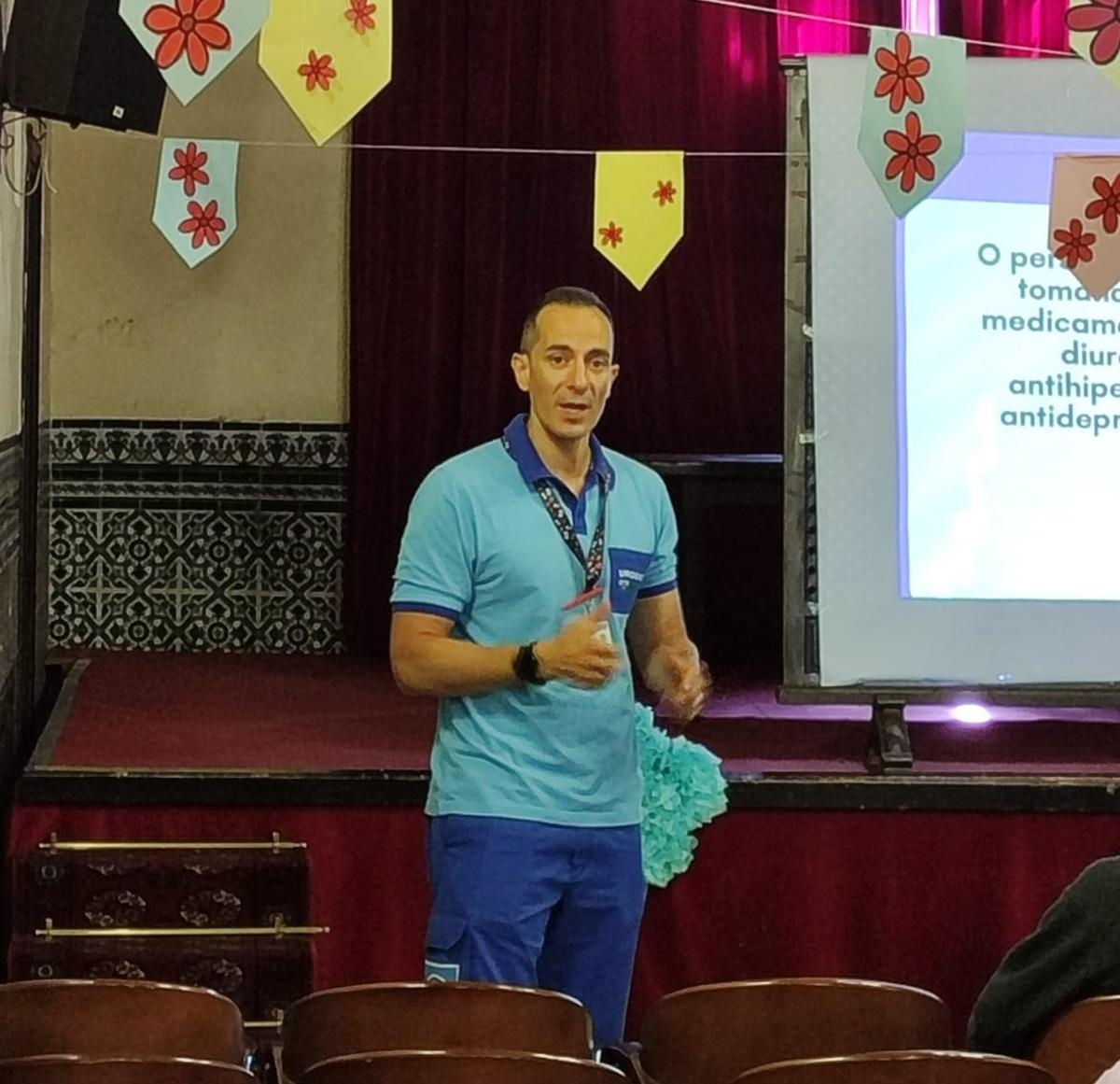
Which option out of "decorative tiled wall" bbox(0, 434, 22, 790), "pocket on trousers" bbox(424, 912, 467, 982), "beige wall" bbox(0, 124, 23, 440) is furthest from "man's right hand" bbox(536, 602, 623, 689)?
"beige wall" bbox(0, 124, 23, 440)

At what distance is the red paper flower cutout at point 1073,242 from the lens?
11.3ft

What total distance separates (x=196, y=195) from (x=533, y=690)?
199 cm

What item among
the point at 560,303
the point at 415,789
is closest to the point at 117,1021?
the point at 560,303

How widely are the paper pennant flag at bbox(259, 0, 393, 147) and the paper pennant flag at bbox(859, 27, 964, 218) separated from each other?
84cm

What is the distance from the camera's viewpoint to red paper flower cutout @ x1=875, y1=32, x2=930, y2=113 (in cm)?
331

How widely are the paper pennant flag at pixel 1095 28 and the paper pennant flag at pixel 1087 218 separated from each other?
0.44 m

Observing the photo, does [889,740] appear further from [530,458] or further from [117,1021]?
[117,1021]

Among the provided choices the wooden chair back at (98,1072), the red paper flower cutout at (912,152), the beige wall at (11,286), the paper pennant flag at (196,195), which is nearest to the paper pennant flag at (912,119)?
the red paper flower cutout at (912,152)

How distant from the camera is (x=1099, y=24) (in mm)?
2918

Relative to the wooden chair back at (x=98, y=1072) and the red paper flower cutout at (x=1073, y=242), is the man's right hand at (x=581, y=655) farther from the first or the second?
the red paper flower cutout at (x=1073, y=242)

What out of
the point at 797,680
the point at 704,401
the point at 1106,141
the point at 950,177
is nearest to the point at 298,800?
the point at 797,680

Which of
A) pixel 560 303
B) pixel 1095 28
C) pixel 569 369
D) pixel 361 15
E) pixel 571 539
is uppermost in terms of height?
pixel 361 15

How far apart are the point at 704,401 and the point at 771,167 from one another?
0.72 m

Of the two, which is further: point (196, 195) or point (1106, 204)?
point (196, 195)
